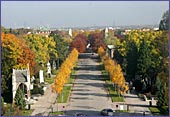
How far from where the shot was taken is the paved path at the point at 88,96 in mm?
25759

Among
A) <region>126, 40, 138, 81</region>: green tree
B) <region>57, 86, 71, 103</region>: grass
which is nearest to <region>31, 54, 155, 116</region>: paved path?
<region>57, 86, 71, 103</region>: grass

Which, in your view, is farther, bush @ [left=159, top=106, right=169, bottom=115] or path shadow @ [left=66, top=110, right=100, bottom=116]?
path shadow @ [left=66, top=110, right=100, bottom=116]

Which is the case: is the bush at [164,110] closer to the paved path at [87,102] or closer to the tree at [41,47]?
the paved path at [87,102]

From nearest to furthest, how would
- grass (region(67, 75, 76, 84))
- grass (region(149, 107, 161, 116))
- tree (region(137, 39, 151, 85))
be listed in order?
grass (region(149, 107, 161, 116)), tree (region(137, 39, 151, 85)), grass (region(67, 75, 76, 84))

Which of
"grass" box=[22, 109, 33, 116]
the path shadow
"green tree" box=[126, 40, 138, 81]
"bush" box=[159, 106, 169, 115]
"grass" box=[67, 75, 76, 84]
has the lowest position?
"grass" box=[67, 75, 76, 84]

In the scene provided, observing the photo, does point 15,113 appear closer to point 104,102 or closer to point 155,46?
point 104,102

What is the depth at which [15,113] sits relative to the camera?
20125mm

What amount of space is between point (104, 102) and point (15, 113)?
30.2 feet

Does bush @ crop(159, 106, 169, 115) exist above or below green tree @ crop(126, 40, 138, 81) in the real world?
below

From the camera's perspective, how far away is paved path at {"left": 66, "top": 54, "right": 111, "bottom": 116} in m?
25.8

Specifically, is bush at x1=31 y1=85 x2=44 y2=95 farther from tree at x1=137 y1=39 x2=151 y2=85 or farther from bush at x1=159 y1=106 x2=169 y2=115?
bush at x1=159 y1=106 x2=169 y2=115

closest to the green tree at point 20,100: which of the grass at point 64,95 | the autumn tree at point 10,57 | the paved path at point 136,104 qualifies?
the grass at point 64,95

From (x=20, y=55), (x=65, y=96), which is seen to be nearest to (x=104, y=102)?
(x=65, y=96)

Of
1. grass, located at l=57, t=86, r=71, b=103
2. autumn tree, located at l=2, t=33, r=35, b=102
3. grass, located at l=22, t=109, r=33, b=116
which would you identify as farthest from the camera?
autumn tree, located at l=2, t=33, r=35, b=102
